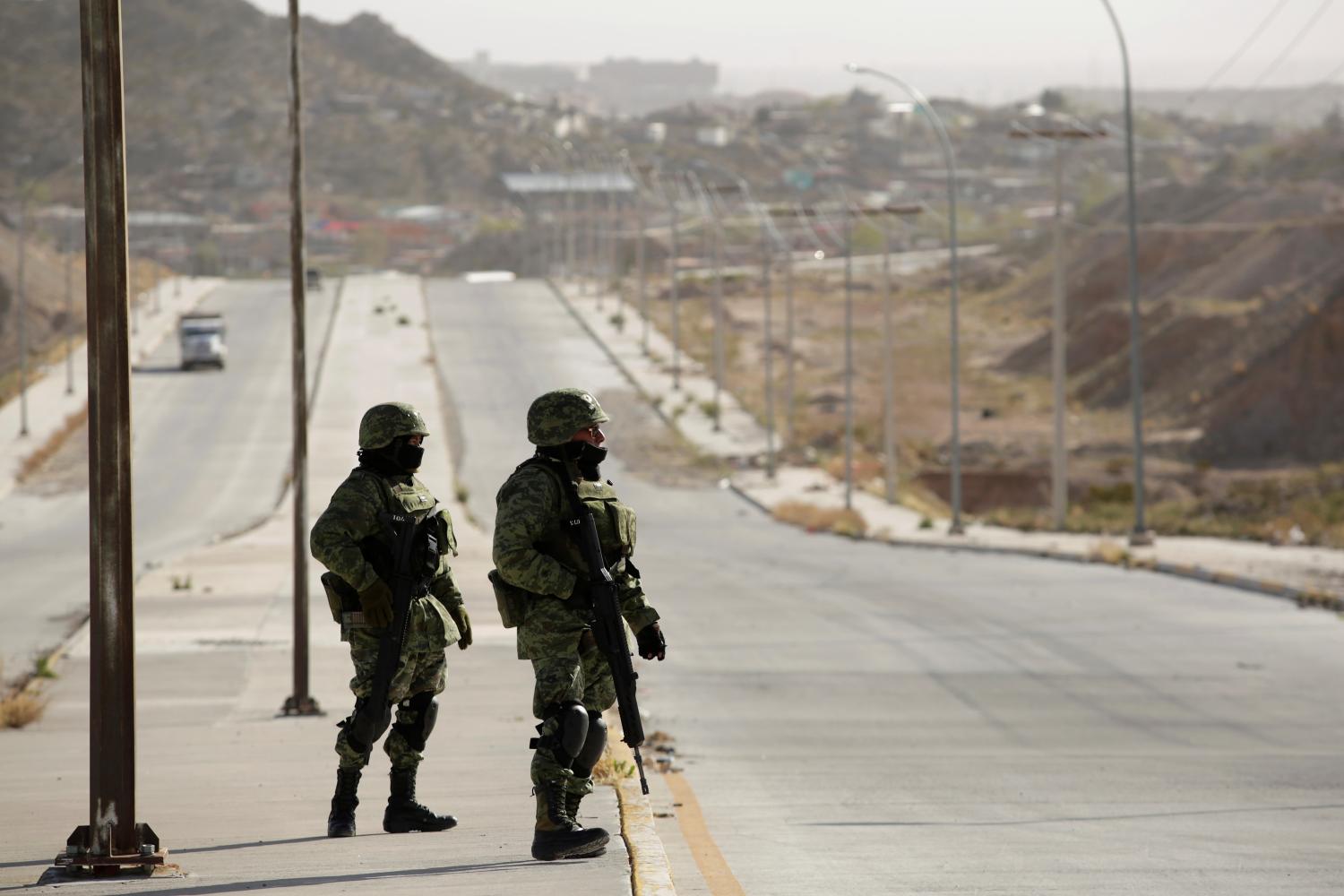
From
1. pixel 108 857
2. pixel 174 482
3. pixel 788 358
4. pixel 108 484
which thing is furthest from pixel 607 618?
pixel 174 482

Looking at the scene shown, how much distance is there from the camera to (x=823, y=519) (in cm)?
4919

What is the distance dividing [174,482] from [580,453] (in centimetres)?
5047

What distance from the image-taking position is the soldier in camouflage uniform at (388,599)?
8883 mm

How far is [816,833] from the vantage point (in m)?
10.6

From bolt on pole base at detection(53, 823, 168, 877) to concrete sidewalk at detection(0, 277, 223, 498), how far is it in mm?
34673

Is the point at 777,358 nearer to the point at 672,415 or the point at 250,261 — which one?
the point at 672,415

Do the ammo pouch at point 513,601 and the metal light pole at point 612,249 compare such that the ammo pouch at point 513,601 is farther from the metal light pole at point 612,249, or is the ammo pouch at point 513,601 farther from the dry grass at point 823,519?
Answer: the metal light pole at point 612,249

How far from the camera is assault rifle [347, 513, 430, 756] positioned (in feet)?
29.0

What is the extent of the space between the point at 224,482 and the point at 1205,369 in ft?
142

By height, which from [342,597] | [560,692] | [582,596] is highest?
[582,596]

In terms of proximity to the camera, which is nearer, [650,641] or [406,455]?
[650,641]

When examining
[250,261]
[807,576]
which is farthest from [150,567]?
[250,261]

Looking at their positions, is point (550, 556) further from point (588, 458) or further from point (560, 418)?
point (560, 418)

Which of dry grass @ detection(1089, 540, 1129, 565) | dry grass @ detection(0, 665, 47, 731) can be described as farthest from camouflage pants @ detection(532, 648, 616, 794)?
dry grass @ detection(1089, 540, 1129, 565)
